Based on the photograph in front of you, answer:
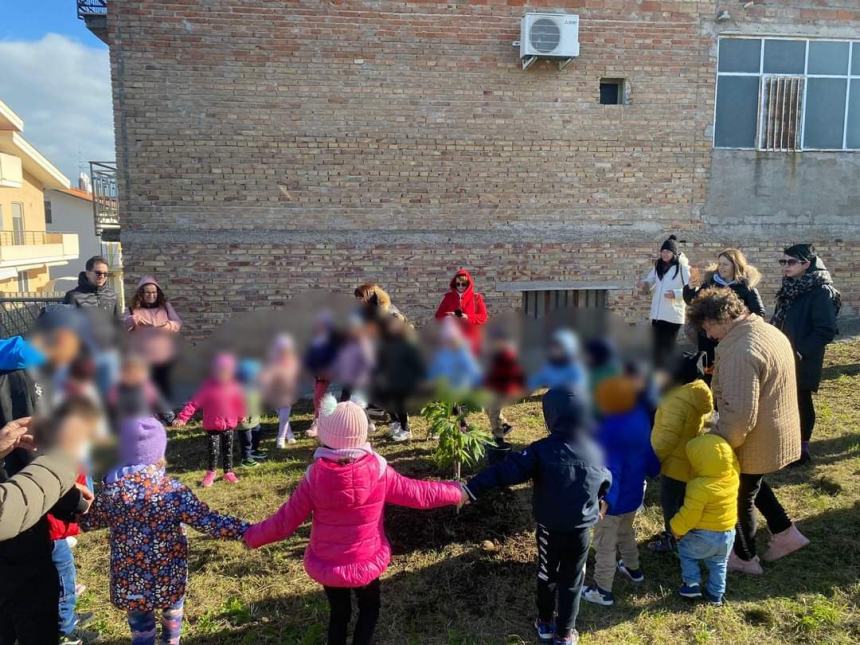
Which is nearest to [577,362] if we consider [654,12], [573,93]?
[573,93]

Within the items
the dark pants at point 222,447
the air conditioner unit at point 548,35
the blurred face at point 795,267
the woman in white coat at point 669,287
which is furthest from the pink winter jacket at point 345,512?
the air conditioner unit at point 548,35

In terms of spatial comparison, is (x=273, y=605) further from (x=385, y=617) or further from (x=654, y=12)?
(x=654, y=12)

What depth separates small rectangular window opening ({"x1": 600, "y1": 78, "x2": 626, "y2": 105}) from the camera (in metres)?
9.02

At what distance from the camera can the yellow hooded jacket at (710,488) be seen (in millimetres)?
3180

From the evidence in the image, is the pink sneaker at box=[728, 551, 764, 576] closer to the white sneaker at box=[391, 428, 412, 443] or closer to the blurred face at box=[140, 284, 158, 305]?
the white sneaker at box=[391, 428, 412, 443]

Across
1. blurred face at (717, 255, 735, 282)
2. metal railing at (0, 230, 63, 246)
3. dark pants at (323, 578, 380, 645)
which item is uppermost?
metal railing at (0, 230, 63, 246)

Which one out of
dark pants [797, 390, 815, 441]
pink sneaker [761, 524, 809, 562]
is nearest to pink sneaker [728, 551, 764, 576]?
pink sneaker [761, 524, 809, 562]

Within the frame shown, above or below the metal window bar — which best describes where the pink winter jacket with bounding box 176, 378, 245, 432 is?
below

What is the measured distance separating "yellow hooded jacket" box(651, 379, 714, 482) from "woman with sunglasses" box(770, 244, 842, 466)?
80.5 inches

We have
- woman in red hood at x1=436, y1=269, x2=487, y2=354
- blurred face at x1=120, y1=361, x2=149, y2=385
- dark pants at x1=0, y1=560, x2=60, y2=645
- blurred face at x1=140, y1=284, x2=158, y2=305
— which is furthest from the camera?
woman in red hood at x1=436, y1=269, x2=487, y2=354

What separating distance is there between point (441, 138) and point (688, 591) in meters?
6.89

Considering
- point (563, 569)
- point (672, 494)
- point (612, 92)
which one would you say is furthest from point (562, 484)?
point (612, 92)

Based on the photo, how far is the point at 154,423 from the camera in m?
2.35

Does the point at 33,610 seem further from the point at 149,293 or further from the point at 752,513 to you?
the point at 752,513
